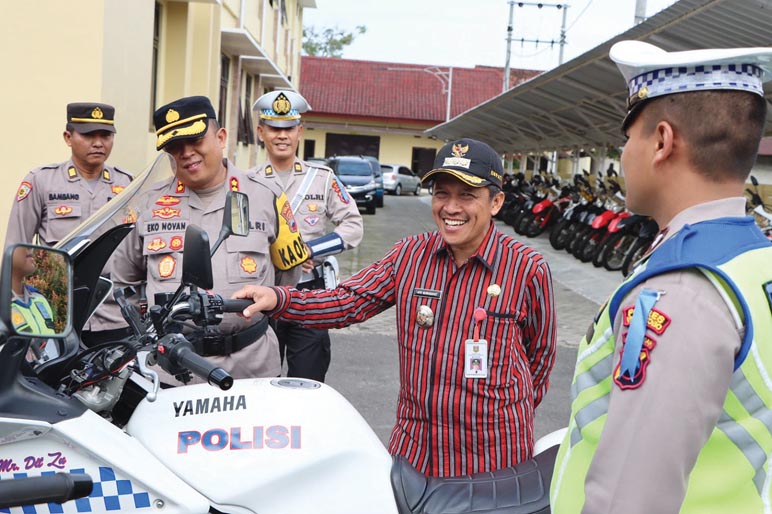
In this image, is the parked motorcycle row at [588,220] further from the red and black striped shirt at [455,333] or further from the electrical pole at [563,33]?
the electrical pole at [563,33]

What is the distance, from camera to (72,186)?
4.68 meters

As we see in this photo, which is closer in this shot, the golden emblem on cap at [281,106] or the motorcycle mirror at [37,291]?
the motorcycle mirror at [37,291]

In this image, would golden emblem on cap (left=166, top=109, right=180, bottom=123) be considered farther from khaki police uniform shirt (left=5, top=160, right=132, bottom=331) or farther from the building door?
the building door

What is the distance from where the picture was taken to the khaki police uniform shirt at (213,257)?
9.48 ft

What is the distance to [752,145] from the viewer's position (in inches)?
51.1

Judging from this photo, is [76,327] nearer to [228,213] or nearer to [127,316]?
[127,316]

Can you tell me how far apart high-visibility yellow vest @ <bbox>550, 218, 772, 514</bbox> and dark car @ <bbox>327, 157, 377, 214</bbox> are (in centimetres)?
2058

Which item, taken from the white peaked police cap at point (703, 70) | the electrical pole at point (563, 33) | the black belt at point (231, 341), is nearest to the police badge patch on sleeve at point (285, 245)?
the black belt at point (231, 341)

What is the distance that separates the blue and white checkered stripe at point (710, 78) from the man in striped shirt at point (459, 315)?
123 centimetres

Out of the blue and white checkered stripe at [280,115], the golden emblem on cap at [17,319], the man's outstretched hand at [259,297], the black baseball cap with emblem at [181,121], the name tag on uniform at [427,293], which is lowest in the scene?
the man's outstretched hand at [259,297]

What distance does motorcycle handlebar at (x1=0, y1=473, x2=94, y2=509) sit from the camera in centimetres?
158

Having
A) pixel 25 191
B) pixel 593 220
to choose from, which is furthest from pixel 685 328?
pixel 593 220

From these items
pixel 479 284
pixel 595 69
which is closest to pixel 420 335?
pixel 479 284

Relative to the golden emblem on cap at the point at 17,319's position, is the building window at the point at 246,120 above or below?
above
